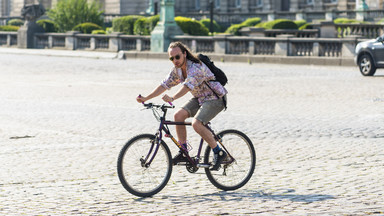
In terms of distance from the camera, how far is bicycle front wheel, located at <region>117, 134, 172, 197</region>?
7.48 m

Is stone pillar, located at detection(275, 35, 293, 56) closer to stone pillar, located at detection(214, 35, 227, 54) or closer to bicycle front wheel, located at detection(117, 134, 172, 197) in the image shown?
stone pillar, located at detection(214, 35, 227, 54)

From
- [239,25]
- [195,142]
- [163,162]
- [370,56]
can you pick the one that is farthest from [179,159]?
[239,25]

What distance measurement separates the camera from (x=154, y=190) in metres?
7.65

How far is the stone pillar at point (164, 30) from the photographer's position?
121ft

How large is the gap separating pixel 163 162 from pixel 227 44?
26.7 metres

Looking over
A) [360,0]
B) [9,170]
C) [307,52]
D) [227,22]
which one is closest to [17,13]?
[227,22]

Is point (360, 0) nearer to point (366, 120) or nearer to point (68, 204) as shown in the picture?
point (366, 120)

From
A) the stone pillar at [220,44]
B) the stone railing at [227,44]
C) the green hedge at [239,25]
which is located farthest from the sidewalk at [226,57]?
the green hedge at [239,25]

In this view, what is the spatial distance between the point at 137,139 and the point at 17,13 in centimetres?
7810

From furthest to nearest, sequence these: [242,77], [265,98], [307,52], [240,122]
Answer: [307,52], [242,77], [265,98], [240,122]

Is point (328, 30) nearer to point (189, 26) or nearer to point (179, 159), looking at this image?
point (189, 26)

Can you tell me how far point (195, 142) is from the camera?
11.3m

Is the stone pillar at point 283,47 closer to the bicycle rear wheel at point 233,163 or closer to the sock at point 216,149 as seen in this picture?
the bicycle rear wheel at point 233,163

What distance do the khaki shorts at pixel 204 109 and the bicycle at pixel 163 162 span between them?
110 mm
